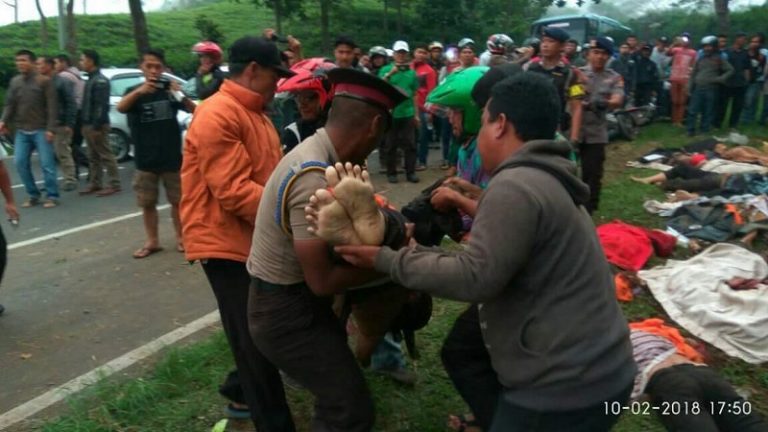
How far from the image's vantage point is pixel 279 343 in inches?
97.3

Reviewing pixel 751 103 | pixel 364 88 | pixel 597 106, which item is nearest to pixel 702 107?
pixel 751 103

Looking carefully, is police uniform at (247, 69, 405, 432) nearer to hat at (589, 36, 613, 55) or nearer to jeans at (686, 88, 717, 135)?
hat at (589, 36, 613, 55)

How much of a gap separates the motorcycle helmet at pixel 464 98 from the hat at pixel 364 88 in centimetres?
100

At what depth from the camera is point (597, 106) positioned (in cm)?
665

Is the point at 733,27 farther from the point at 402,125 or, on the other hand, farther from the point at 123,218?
the point at 123,218

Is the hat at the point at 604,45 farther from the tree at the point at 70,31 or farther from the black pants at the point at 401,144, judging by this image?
the tree at the point at 70,31

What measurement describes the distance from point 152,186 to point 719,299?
4850mm

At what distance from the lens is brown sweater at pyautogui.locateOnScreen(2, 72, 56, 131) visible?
8.34 m

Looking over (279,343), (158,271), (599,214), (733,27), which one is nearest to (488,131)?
(279,343)

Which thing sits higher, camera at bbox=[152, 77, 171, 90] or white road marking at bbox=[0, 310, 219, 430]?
camera at bbox=[152, 77, 171, 90]

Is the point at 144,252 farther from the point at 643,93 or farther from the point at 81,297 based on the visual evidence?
the point at 643,93

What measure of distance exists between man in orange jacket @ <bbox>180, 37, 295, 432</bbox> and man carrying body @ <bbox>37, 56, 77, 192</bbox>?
21.6 feet

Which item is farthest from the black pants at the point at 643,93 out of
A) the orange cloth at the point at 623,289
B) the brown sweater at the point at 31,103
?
the brown sweater at the point at 31,103

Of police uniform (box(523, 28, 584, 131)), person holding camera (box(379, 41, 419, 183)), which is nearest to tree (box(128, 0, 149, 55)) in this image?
person holding camera (box(379, 41, 419, 183))
